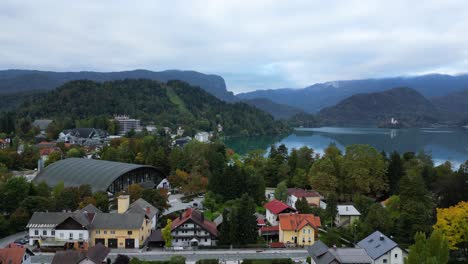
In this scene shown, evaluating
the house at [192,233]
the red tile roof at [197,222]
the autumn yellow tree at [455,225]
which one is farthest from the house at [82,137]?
the autumn yellow tree at [455,225]

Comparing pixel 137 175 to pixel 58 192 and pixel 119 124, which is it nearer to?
pixel 58 192

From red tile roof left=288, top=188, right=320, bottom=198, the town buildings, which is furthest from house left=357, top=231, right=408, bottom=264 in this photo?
the town buildings

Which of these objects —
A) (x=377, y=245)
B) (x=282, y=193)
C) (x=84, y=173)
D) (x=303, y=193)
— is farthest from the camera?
(x=84, y=173)

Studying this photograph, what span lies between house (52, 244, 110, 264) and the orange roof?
11.1 meters

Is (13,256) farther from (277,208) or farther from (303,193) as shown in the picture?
(303,193)

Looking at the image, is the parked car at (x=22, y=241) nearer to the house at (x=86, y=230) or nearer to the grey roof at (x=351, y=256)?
the house at (x=86, y=230)

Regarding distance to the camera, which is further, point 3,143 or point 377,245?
point 3,143

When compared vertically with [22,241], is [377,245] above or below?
above

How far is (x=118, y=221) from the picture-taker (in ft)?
79.9

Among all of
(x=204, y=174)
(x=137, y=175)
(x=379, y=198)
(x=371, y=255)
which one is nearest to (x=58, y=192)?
(x=137, y=175)

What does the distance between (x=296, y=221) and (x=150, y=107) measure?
106 metres

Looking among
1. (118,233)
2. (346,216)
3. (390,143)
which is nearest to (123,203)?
(118,233)

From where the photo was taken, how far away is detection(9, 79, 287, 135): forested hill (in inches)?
4065

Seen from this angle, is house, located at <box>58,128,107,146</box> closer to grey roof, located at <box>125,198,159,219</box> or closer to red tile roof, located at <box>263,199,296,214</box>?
grey roof, located at <box>125,198,159,219</box>
